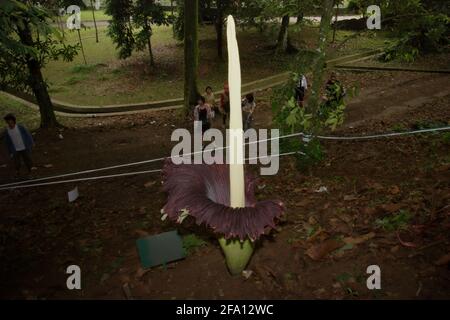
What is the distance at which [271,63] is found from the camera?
19.3 metres

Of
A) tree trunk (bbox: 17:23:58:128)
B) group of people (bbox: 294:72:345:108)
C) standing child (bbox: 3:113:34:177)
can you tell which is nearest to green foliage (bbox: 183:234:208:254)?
group of people (bbox: 294:72:345:108)

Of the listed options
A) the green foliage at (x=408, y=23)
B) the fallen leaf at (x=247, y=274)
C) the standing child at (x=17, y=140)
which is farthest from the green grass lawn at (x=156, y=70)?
the fallen leaf at (x=247, y=274)

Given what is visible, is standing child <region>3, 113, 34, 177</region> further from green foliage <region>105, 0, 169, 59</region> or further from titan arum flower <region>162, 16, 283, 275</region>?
green foliage <region>105, 0, 169, 59</region>

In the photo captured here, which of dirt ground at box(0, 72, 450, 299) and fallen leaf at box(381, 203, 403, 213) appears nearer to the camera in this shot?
dirt ground at box(0, 72, 450, 299)

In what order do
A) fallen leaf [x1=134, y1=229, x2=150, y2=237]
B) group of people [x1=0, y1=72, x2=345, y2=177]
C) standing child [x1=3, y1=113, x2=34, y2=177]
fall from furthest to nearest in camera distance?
standing child [x1=3, y1=113, x2=34, y2=177] < group of people [x1=0, y1=72, x2=345, y2=177] < fallen leaf [x1=134, y1=229, x2=150, y2=237]

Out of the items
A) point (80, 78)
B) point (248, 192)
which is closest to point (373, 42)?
point (80, 78)

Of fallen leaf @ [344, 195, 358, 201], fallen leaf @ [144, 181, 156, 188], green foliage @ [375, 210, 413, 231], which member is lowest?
fallen leaf @ [144, 181, 156, 188]

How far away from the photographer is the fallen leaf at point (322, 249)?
358 centimetres

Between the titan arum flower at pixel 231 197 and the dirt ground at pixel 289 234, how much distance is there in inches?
20.7

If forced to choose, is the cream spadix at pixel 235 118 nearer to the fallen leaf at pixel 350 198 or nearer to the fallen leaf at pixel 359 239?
the fallen leaf at pixel 359 239

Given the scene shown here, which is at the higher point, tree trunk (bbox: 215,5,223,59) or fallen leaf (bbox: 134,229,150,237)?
tree trunk (bbox: 215,5,223,59)

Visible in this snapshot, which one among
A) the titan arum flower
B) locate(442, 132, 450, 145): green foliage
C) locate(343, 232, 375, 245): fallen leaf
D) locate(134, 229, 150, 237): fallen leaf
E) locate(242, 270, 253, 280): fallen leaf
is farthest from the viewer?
locate(442, 132, 450, 145): green foliage

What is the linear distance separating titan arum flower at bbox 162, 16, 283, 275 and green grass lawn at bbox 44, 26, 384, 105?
477 inches

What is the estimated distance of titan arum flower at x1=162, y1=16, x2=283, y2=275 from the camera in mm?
2730
